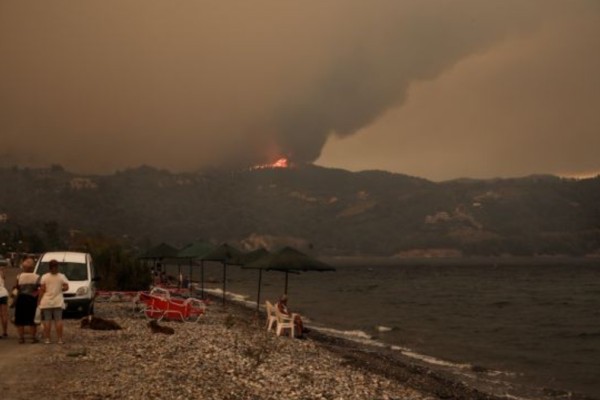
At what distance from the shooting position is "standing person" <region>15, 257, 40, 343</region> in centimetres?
1484

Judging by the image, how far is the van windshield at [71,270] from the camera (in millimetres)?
20891

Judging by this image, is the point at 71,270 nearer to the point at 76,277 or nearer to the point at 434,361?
the point at 76,277

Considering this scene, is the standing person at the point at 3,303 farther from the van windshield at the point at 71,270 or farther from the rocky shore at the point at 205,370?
the van windshield at the point at 71,270

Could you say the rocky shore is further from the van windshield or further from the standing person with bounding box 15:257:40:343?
the van windshield

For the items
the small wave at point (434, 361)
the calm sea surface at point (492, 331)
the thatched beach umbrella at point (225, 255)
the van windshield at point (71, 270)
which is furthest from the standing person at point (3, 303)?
the calm sea surface at point (492, 331)

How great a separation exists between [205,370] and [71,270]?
10.4m

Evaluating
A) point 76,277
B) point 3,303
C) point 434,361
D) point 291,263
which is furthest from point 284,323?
point 3,303

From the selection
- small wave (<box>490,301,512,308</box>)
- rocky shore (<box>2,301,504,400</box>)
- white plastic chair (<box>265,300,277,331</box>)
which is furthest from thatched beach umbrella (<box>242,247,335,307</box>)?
small wave (<box>490,301,512,308</box>)

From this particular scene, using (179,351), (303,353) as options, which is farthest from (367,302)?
(179,351)

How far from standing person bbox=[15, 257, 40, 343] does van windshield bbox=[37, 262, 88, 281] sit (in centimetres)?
573

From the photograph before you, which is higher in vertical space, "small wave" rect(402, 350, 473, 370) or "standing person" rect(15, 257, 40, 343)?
"standing person" rect(15, 257, 40, 343)

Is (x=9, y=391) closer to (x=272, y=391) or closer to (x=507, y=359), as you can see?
(x=272, y=391)

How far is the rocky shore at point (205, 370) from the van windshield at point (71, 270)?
151 centimetres

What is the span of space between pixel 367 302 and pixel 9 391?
50.5 metres
